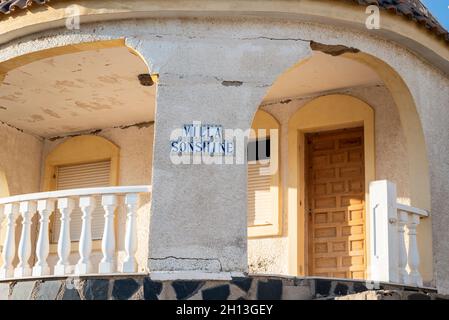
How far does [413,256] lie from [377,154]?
1981 mm

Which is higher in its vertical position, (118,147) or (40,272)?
(118,147)

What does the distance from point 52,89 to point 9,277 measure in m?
3.10

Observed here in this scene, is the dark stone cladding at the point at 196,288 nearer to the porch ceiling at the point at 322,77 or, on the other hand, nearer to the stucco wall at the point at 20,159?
the porch ceiling at the point at 322,77

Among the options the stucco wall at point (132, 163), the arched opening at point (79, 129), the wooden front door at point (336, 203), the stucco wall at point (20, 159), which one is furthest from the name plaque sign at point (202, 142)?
the stucco wall at point (20, 159)

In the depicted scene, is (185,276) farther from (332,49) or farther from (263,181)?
(263,181)

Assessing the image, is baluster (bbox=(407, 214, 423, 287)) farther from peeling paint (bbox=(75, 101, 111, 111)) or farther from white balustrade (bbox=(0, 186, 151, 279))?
peeling paint (bbox=(75, 101, 111, 111))

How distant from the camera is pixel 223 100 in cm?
910

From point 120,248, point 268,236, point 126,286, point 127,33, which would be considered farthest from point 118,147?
point 126,286

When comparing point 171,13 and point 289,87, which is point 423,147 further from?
point 171,13

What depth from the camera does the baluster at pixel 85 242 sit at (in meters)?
8.85

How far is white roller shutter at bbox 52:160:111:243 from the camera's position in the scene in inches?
520

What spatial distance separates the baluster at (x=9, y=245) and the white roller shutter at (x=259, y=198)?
3.32 meters

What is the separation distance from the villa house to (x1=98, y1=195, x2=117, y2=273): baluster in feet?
0.05

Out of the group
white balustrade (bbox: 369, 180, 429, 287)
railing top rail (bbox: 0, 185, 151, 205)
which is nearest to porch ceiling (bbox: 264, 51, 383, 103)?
white balustrade (bbox: 369, 180, 429, 287)
